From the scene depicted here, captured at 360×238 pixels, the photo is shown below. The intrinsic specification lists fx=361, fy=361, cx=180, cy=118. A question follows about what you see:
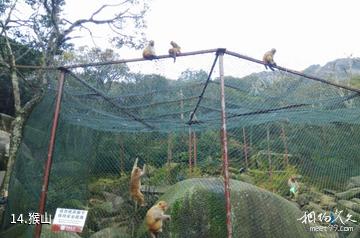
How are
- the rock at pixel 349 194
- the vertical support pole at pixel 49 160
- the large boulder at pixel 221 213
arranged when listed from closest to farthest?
the vertical support pole at pixel 49 160 → the large boulder at pixel 221 213 → the rock at pixel 349 194

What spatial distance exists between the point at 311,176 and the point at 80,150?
195 inches

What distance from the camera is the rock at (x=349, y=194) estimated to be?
25.9 feet

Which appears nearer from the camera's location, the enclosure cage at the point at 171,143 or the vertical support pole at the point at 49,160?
the vertical support pole at the point at 49,160

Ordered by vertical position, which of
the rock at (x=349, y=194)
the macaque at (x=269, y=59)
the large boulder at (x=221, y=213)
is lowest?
Result: the rock at (x=349, y=194)

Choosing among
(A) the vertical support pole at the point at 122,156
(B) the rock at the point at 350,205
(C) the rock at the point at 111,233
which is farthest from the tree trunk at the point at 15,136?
(B) the rock at the point at 350,205

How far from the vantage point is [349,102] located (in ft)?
19.3

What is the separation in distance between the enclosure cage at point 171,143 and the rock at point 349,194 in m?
0.25

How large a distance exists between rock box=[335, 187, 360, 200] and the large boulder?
10.1ft

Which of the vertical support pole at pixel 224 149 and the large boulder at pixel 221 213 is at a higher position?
the vertical support pole at pixel 224 149

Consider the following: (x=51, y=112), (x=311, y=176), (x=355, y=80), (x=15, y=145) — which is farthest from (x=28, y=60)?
(x=355, y=80)

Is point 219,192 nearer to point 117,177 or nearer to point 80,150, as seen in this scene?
point 80,150

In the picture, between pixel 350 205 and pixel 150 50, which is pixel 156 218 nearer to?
pixel 150 50

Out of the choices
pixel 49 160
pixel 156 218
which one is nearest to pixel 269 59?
pixel 156 218

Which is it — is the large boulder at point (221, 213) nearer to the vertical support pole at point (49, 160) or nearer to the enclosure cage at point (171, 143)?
the enclosure cage at point (171, 143)
